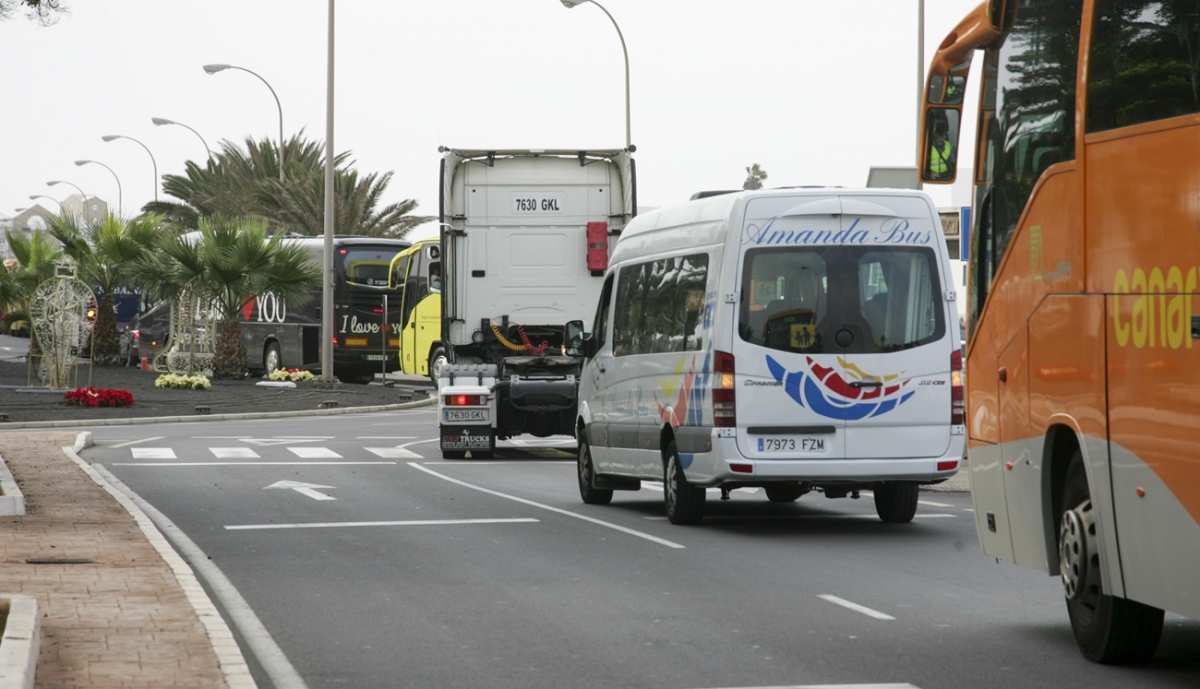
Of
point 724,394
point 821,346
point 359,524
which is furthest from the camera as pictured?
point 359,524

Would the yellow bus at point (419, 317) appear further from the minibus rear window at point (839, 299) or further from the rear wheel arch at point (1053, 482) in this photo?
the rear wheel arch at point (1053, 482)

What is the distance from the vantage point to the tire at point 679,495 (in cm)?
1432

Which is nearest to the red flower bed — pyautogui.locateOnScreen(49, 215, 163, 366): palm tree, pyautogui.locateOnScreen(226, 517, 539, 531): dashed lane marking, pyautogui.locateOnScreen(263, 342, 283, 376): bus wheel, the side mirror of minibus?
pyautogui.locateOnScreen(49, 215, 163, 366): palm tree

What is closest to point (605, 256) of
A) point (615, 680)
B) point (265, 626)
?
point (265, 626)

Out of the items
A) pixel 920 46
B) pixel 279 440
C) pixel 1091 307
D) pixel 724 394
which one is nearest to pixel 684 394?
pixel 724 394

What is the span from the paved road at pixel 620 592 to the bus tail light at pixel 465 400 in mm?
4207

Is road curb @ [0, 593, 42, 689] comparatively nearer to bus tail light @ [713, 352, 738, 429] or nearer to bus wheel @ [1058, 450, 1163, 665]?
bus wheel @ [1058, 450, 1163, 665]

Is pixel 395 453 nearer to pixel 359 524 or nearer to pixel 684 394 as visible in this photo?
pixel 359 524

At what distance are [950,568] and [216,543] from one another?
5602mm

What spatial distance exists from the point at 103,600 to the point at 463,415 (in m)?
14.0

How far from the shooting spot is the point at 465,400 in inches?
930

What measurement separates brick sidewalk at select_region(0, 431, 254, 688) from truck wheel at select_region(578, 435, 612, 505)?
4.42m

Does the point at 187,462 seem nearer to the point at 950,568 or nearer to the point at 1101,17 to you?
the point at 950,568

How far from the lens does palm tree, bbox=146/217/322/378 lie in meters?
42.8
